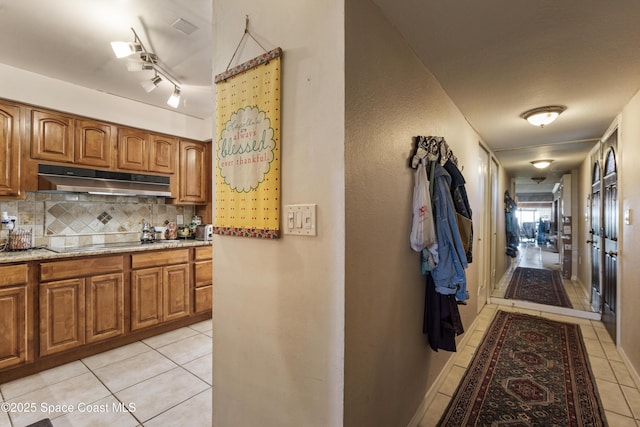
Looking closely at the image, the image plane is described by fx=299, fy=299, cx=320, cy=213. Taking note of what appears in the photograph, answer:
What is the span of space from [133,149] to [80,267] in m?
1.34

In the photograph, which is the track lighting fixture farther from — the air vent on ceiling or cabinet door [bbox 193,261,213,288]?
cabinet door [bbox 193,261,213,288]

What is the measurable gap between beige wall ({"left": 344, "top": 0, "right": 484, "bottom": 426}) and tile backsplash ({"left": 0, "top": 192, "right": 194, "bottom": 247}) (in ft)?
10.7

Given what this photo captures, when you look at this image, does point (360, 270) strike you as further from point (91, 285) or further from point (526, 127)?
point (526, 127)

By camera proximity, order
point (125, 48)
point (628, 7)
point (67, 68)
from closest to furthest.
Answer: point (628, 7)
point (125, 48)
point (67, 68)

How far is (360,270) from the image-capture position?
122 centimetres

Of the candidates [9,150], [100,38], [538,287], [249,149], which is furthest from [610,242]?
[9,150]

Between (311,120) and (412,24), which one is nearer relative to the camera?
(311,120)

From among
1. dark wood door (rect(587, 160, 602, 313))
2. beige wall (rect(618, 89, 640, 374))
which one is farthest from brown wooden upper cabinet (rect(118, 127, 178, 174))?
dark wood door (rect(587, 160, 602, 313))

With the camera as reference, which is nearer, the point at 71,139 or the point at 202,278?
the point at 71,139

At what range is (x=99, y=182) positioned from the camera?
2953mm

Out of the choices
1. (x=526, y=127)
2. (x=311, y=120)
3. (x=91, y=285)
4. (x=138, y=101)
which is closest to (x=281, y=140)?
(x=311, y=120)

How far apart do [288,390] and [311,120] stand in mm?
1132

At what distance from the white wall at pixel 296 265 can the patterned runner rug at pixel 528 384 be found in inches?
46.5

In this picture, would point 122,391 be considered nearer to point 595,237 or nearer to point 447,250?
point 447,250
